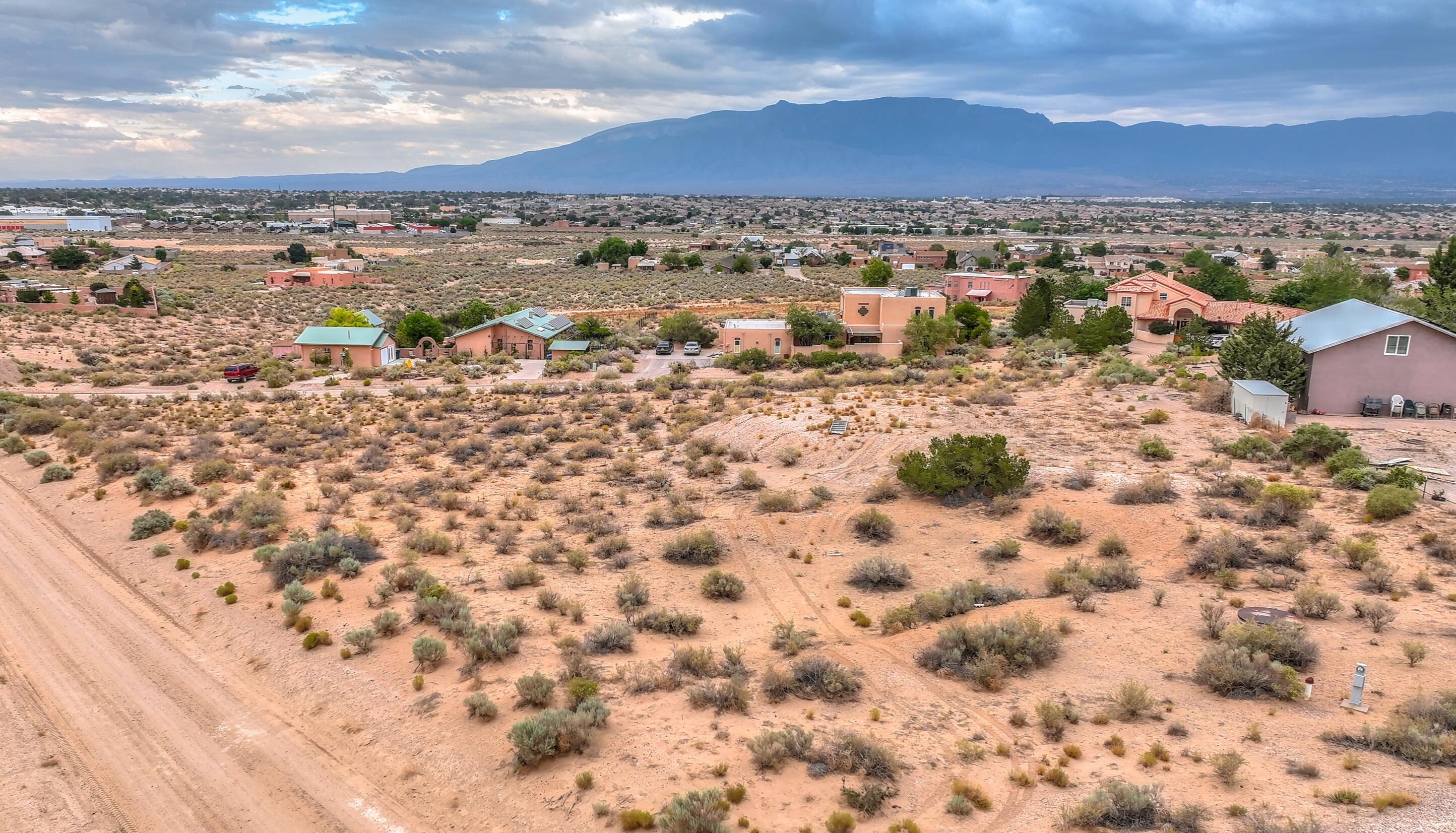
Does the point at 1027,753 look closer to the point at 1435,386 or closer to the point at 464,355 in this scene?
the point at 1435,386

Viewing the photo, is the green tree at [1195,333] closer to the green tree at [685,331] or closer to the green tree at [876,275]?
the green tree at [876,275]

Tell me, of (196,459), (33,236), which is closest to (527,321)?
(196,459)

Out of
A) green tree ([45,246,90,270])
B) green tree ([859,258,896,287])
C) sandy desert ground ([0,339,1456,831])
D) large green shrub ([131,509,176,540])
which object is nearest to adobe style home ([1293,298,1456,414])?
sandy desert ground ([0,339,1456,831])

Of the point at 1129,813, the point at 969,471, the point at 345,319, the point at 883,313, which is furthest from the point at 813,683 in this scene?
the point at 345,319

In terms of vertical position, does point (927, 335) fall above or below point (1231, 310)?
below

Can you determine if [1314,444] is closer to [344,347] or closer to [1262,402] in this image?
[1262,402]

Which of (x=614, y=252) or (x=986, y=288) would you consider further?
(x=614, y=252)

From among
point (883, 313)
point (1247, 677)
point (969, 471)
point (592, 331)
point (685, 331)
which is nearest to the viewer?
point (1247, 677)
